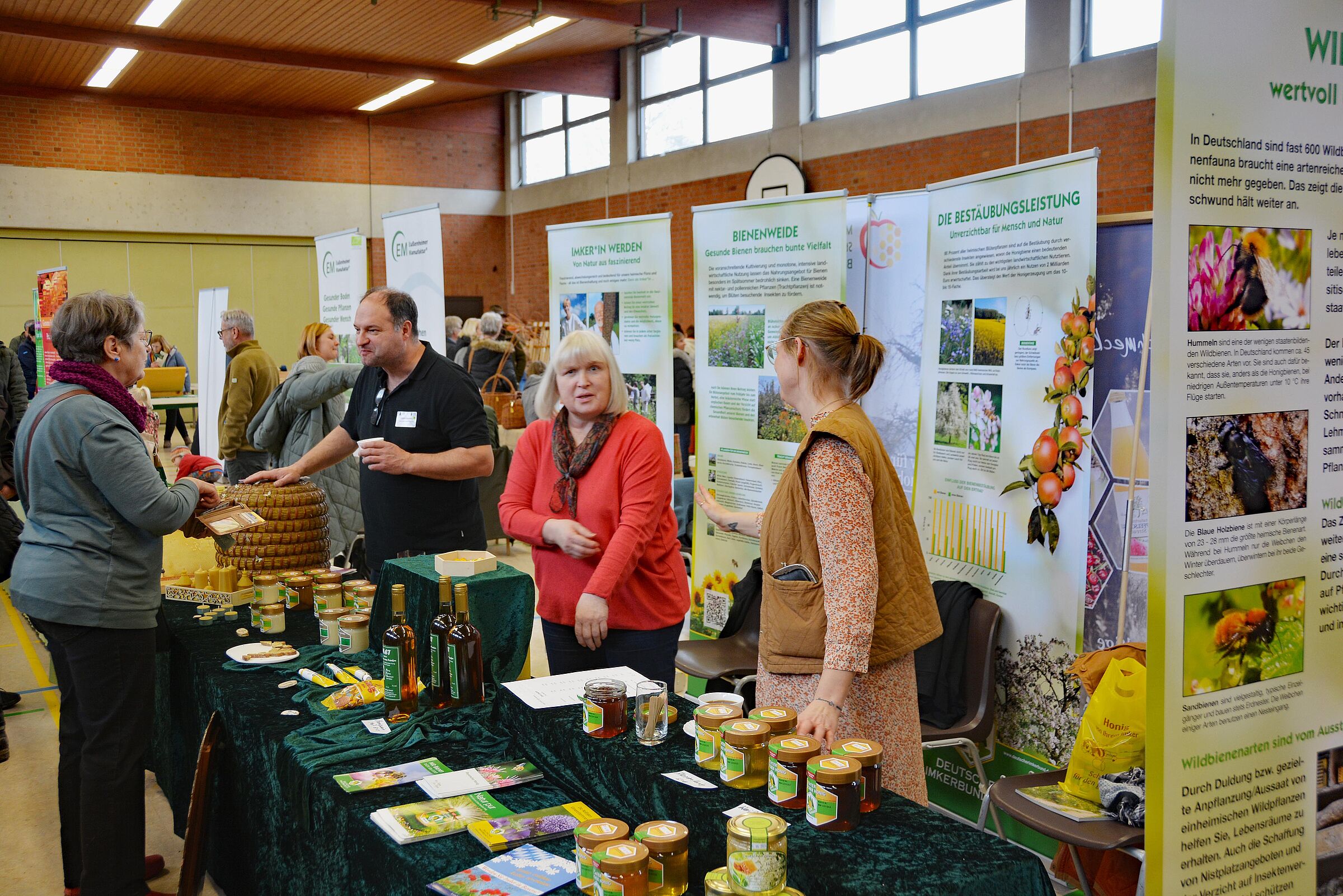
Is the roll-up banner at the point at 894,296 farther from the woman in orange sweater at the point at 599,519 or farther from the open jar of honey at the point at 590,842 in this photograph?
the open jar of honey at the point at 590,842

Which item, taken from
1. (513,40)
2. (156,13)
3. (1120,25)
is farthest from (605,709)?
(513,40)

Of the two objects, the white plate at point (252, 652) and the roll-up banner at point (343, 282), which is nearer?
the white plate at point (252, 652)

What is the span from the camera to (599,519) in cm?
267

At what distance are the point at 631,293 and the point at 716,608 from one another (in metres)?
1.51

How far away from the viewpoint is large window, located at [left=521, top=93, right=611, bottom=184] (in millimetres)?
15359

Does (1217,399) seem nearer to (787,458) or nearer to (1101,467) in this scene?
(1101,467)

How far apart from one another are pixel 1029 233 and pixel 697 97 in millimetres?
11099

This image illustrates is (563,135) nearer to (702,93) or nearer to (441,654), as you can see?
(702,93)

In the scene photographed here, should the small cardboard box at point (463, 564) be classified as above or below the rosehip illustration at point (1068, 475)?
below

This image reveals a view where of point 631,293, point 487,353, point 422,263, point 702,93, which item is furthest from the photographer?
point 702,93

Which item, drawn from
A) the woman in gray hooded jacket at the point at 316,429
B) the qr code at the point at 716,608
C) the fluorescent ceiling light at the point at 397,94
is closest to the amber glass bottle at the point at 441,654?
the qr code at the point at 716,608

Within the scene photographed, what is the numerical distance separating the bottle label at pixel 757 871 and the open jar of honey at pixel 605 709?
0.54 metres

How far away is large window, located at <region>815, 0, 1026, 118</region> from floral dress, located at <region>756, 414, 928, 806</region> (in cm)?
883

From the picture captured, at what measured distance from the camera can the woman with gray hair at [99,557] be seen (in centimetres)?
244
